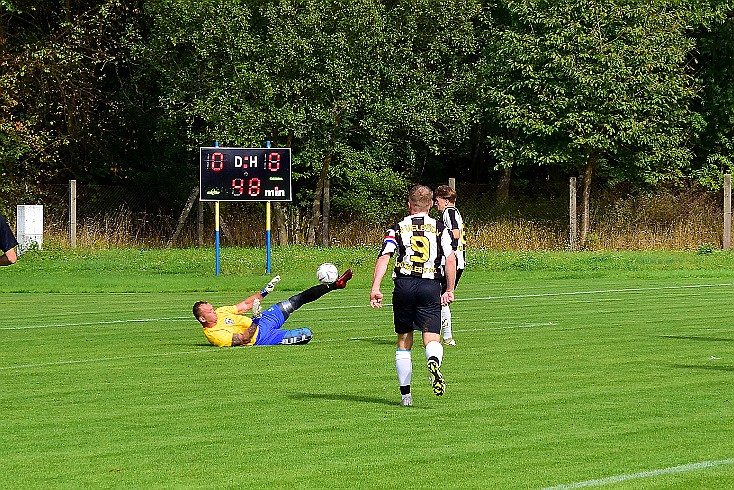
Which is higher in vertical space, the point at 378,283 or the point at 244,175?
the point at 244,175

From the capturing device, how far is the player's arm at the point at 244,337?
59.5 ft

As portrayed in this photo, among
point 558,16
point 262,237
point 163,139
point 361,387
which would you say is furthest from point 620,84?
point 361,387

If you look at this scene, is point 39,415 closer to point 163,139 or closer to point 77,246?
point 77,246

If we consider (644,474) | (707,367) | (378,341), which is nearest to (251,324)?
(378,341)

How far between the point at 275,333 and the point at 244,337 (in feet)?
1.50

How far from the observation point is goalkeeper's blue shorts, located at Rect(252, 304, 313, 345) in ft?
60.2

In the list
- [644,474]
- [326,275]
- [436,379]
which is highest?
[326,275]

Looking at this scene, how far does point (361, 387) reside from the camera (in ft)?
Result: 45.3

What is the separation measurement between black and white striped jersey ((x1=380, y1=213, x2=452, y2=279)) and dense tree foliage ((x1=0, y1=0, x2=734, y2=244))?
34281mm

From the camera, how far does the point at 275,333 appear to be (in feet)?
60.4

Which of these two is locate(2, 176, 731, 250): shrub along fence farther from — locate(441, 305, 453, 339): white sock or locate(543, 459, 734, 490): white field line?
locate(543, 459, 734, 490): white field line

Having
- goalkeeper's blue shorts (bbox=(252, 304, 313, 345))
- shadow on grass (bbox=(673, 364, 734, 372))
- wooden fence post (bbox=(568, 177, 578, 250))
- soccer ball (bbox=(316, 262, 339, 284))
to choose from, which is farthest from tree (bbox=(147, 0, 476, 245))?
shadow on grass (bbox=(673, 364, 734, 372))

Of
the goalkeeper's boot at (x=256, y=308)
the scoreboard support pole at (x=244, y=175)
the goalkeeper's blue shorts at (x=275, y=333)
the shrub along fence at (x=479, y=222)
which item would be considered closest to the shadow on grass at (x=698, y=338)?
the goalkeeper's blue shorts at (x=275, y=333)

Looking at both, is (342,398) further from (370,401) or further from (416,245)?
(416,245)
